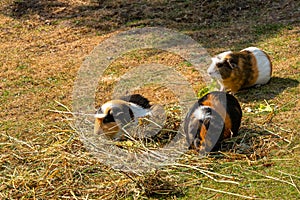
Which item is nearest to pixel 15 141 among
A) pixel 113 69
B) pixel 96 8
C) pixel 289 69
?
pixel 113 69

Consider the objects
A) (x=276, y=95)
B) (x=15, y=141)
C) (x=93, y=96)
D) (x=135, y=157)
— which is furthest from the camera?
(x=93, y=96)

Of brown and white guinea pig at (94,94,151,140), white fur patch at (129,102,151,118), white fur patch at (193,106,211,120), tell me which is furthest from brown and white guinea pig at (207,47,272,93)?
white fur patch at (193,106,211,120)

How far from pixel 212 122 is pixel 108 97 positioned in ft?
6.38

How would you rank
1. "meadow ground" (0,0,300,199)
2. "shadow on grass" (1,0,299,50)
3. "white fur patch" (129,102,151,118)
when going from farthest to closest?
"shadow on grass" (1,0,299,50)
"white fur patch" (129,102,151,118)
"meadow ground" (0,0,300,199)

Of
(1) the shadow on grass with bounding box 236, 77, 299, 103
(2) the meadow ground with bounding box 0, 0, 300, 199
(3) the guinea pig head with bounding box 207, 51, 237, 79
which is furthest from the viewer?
(3) the guinea pig head with bounding box 207, 51, 237, 79

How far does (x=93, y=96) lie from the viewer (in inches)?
227

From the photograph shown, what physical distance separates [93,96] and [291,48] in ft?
8.75

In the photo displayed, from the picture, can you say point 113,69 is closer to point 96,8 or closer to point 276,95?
point 276,95

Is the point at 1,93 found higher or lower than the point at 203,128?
lower

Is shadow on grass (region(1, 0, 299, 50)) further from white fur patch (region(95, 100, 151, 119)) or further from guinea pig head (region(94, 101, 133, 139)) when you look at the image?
guinea pig head (region(94, 101, 133, 139))

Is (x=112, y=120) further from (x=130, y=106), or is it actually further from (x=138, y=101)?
(x=138, y=101)

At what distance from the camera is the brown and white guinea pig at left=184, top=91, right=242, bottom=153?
399cm

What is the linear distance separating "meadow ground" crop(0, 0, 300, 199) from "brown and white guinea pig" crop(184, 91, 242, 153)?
0.35 feet

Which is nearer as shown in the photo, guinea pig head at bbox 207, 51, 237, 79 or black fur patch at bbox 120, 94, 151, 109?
black fur patch at bbox 120, 94, 151, 109
